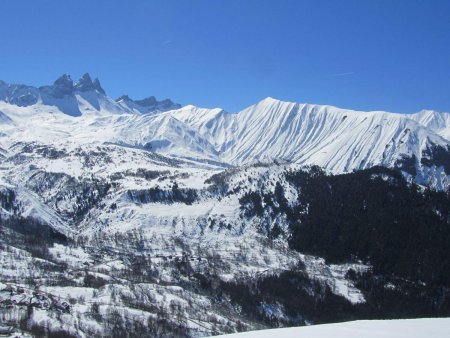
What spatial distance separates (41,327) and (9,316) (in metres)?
8.64

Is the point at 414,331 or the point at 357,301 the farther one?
the point at 357,301

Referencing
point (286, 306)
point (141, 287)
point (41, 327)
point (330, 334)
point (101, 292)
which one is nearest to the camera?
point (330, 334)

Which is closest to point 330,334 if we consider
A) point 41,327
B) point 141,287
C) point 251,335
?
point 251,335

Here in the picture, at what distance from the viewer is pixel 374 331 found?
25469mm

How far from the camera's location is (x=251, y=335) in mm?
25859

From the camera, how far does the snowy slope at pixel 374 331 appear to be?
24442 millimetres

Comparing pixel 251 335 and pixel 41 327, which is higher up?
pixel 251 335

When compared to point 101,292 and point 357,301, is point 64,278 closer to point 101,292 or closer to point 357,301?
point 101,292

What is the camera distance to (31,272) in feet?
572

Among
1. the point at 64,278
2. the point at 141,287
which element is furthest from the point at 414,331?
the point at 64,278

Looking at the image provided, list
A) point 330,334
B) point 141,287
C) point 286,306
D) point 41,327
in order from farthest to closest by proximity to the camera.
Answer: point 286,306 → point 141,287 → point 41,327 → point 330,334

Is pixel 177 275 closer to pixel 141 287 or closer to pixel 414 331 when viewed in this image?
pixel 141 287

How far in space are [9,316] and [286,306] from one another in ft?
319

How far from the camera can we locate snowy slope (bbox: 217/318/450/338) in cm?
2444
